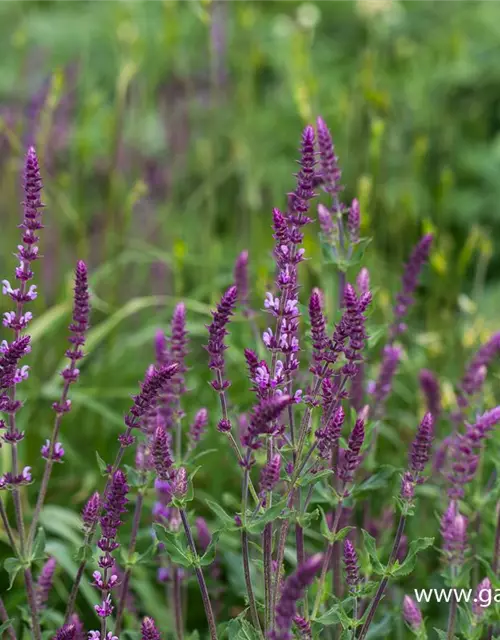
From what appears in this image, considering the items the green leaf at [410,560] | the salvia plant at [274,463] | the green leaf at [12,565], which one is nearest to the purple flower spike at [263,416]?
the salvia plant at [274,463]

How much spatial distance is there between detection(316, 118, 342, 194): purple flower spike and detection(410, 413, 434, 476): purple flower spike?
1.77 ft

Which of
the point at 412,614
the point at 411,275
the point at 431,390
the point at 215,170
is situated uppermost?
the point at 215,170

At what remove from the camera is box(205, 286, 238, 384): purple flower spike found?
1.33 meters

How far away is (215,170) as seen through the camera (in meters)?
4.04

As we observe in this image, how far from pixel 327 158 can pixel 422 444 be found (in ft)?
2.00

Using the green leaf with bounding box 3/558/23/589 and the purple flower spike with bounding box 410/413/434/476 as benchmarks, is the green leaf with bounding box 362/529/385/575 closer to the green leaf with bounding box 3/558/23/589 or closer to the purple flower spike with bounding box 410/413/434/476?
Result: the purple flower spike with bounding box 410/413/434/476

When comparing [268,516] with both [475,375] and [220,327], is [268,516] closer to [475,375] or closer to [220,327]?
[220,327]

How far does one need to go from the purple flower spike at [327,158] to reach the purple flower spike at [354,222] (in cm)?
5

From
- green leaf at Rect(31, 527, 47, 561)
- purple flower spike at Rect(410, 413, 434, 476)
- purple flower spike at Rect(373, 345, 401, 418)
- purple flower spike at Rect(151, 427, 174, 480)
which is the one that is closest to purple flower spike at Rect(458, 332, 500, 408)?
purple flower spike at Rect(373, 345, 401, 418)

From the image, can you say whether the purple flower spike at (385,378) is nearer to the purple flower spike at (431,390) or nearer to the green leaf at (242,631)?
the purple flower spike at (431,390)

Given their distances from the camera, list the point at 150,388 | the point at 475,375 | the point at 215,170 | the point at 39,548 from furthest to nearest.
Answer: the point at 215,170 < the point at 475,375 < the point at 39,548 < the point at 150,388

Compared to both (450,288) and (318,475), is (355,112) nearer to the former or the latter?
Answer: (450,288)

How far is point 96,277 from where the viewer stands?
2996 millimetres

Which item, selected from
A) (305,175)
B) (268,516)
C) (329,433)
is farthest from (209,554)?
(305,175)
